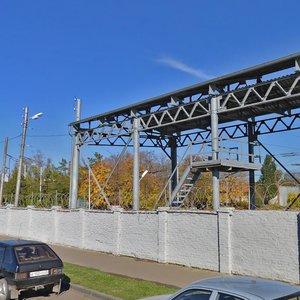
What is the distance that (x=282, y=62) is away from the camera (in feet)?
52.2

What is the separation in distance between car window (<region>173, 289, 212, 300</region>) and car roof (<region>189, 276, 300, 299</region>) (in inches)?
2.4

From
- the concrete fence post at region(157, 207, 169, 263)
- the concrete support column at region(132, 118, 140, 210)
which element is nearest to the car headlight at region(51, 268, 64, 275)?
the concrete fence post at region(157, 207, 169, 263)

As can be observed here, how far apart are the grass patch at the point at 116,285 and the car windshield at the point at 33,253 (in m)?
1.44

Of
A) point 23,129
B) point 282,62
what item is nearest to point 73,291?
point 282,62

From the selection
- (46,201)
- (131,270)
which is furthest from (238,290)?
(46,201)

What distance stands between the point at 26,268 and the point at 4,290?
73 cm

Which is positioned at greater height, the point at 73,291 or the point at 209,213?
the point at 209,213

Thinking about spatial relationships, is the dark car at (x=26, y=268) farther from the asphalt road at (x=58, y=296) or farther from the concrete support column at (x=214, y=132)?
the concrete support column at (x=214, y=132)

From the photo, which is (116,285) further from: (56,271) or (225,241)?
(225,241)

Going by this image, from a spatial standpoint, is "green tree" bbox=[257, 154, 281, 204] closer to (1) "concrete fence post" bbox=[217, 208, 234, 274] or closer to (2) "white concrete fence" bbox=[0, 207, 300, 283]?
(1) "concrete fence post" bbox=[217, 208, 234, 274]

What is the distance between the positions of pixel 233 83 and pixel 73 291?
11.1 m

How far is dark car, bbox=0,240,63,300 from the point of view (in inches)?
400

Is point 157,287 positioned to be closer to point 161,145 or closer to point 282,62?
point 282,62

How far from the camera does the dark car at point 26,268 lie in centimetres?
1016
